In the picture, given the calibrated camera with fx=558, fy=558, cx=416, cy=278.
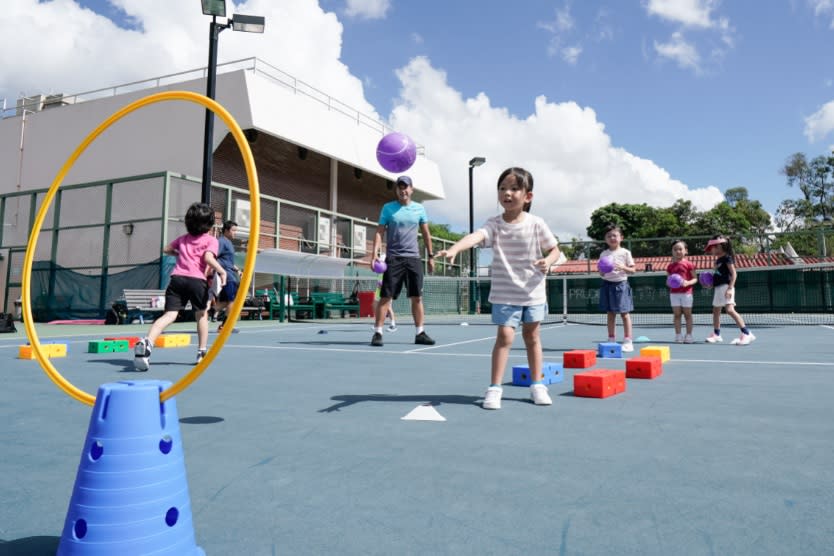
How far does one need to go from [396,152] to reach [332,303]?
549 inches

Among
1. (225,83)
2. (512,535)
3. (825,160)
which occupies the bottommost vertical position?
(512,535)

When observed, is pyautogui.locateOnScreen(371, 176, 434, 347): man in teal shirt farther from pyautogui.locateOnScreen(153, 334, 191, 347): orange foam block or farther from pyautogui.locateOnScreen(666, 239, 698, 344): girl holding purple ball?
pyautogui.locateOnScreen(666, 239, 698, 344): girl holding purple ball

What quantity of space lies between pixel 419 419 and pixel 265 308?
54.9 feet

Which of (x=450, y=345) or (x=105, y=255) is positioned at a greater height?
(x=105, y=255)

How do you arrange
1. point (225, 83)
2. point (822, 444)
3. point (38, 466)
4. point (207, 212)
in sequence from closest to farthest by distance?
point (38, 466) → point (822, 444) → point (207, 212) → point (225, 83)

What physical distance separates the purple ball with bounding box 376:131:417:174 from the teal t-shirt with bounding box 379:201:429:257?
541 mm

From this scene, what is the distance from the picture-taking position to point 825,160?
5188cm

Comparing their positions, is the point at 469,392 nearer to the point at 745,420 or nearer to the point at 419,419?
the point at 419,419

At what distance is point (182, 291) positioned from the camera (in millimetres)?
5492

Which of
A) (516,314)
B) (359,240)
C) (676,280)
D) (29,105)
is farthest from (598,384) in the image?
(29,105)

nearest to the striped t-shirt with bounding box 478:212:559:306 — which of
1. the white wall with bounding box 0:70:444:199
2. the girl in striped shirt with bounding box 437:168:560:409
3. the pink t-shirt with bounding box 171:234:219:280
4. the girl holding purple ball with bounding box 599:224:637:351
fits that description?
the girl in striped shirt with bounding box 437:168:560:409

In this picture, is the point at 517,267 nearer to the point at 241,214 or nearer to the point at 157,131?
the point at 241,214

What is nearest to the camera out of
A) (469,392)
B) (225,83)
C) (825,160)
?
(469,392)

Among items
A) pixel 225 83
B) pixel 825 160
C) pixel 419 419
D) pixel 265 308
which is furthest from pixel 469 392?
pixel 825 160
